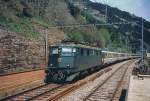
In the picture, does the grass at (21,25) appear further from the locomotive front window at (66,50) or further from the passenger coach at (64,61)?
the locomotive front window at (66,50)

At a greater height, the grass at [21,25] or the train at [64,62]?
the grass at [21,25]

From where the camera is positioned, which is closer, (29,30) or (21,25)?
(21,25)

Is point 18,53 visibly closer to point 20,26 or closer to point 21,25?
point 20,26

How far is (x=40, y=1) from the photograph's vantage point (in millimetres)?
50969

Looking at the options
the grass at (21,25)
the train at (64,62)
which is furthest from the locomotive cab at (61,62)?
the grass at (21,25)

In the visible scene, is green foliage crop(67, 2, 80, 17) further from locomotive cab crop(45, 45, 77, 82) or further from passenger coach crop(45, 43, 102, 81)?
locomotive cab crop(45, 45, 77, 82)

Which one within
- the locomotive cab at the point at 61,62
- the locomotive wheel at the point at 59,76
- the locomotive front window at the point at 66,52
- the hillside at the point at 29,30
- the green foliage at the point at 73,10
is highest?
the green foliage at the point at 73,10

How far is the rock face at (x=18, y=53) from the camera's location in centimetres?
2719

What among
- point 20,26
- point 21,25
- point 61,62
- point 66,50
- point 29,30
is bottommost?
point 61,62

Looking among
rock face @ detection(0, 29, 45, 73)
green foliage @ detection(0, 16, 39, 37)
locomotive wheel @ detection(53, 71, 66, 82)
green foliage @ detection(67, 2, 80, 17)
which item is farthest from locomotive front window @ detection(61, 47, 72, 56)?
green foliage @ detection(67, 2, 80, 17)

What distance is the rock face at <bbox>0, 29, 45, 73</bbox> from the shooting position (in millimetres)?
27188

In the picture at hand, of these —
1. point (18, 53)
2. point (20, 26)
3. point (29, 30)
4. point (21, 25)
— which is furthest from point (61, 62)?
point (21, 25)

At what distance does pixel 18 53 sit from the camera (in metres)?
29.4

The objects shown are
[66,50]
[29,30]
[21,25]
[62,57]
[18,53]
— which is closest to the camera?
[62,57]
